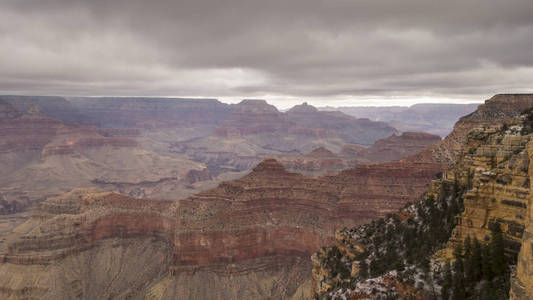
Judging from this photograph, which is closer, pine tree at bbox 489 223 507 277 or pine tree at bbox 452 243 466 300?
pine tree at bbox 489 223 507 277

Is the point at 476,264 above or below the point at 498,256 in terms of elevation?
below

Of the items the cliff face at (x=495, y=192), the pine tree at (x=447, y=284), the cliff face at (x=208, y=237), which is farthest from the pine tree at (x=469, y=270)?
the cliff face at (x=208, y=237)

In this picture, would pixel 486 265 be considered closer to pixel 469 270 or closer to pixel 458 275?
pixel 469 270

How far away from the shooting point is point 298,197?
3159 inches

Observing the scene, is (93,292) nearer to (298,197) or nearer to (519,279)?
(298,197)

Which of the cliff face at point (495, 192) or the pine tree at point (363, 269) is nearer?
the cliff face at point (495, 192)

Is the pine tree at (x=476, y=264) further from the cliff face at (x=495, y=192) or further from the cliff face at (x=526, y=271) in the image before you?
the cliff face at (x=526, y=271)

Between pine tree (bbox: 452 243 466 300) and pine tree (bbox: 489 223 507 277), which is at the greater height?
pine tree (bbox: 489 223 507 277)

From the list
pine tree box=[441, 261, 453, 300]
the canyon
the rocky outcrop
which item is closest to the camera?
pine tree box=[441, 261, 453, 300]

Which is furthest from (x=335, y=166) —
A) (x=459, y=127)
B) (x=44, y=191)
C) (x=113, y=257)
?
(x=44, y=191)

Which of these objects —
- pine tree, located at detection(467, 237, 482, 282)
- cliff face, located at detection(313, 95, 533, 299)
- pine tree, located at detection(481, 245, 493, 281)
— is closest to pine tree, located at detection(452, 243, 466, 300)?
pine tree, located at detection(467, 237, 482, 282)

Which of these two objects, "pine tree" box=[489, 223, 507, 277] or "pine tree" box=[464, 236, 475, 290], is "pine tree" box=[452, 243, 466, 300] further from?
"pine tree" box=[489, 223, 507, 277]

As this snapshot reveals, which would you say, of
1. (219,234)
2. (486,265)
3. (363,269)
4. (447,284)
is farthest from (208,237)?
(486,265)

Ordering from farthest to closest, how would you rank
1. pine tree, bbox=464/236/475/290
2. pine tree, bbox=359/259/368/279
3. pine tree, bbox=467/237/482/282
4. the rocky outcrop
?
the rocky outcrop < pine tree, bbox=359/259/368/279 < pine tree, bbox=464/236/475/290 < pine tree, bbox=467/237/482/282
